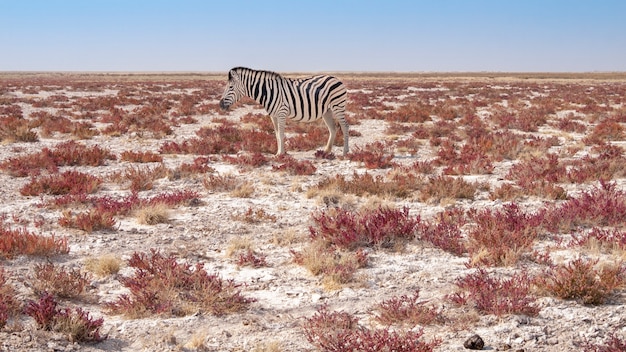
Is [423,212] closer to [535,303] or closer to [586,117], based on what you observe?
[535,303]

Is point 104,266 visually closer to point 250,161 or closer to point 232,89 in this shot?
point 250,161

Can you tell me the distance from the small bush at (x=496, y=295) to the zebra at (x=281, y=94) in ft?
29.7

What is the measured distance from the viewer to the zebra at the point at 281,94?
13.7 m

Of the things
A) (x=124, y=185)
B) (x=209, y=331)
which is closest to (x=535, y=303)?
(x=209, y=331)

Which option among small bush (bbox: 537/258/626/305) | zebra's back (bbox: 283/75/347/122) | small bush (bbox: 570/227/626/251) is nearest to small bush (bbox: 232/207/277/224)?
small bush (bbox: 537/258/626/305)

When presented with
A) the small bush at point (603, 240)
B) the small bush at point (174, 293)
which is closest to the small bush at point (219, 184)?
the small bush at point (174, 293)

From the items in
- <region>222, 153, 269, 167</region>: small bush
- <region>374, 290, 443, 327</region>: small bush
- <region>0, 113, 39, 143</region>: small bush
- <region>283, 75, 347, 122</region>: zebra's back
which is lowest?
<region>374, 290, 443, 327</region>: small bush

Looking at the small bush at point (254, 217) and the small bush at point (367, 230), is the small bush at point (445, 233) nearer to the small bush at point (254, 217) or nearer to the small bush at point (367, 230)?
the small bush at point (367, 230)

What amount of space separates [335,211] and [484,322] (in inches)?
146

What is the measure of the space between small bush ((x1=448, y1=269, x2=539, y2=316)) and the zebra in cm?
907

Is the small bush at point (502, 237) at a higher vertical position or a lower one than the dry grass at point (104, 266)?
higher

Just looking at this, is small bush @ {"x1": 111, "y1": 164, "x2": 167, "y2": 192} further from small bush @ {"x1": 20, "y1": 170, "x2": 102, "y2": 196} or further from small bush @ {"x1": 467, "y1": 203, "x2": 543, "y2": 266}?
small bush @ {"x1": 467, "y1": 203, "x2": 543, "y2": 266}

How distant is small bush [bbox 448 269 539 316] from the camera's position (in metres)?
4.79

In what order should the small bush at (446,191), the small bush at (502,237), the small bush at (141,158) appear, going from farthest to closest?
the small bush at (141,158)
the small bush at (446,191)
the small bush at (502,237)
